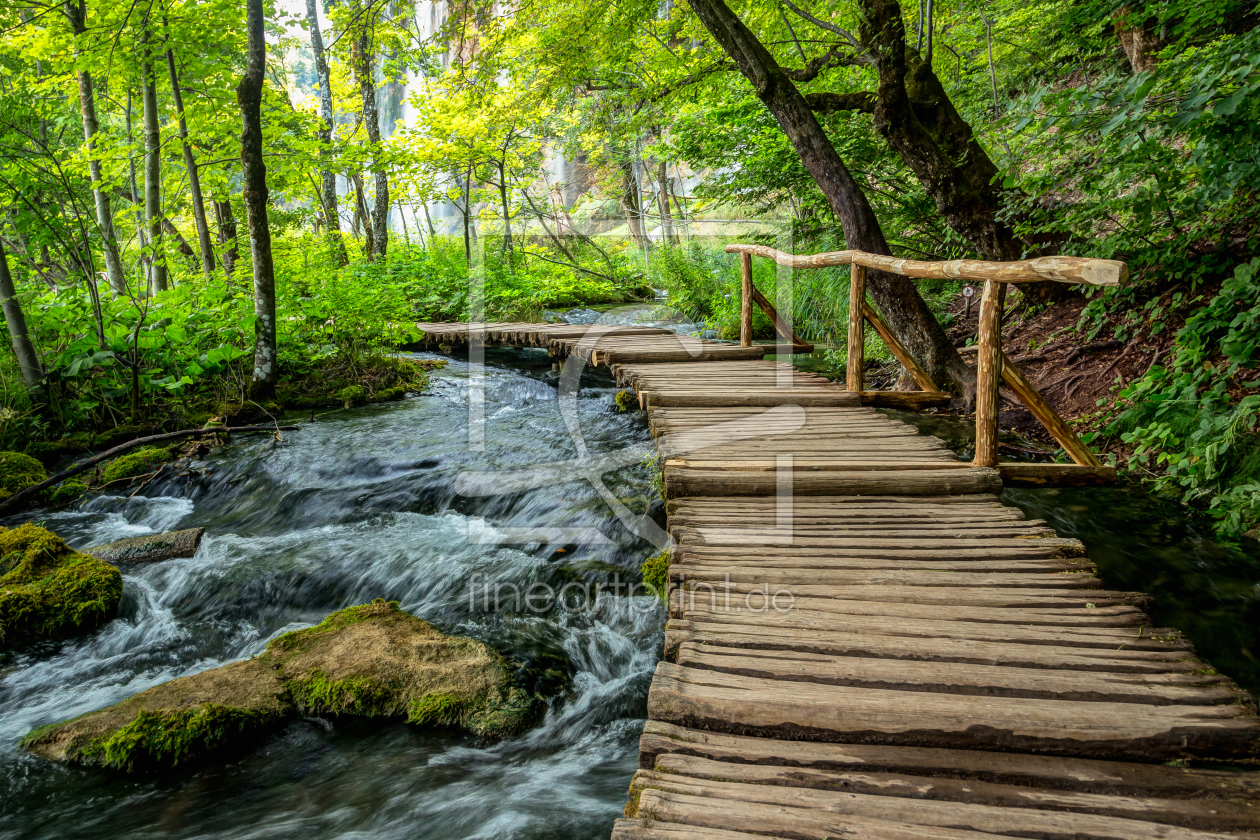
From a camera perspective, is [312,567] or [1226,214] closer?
[312,567]

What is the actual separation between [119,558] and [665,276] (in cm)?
1100

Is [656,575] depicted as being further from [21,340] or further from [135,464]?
[21,340]

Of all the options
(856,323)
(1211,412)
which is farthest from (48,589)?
(1211,412)

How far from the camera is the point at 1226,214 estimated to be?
5891 mm

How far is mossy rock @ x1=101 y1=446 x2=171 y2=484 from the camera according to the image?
6652mm

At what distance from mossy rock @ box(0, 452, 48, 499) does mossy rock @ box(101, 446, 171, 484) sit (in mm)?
503

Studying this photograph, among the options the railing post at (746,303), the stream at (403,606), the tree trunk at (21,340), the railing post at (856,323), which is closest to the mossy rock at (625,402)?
the stream at (403,606)

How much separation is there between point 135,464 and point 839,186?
7407 mm

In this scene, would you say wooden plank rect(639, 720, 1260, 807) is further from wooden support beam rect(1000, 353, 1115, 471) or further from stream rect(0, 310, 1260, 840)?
wooden support beam rect(1000, 353, 1115, 471)

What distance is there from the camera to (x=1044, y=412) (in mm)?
4406

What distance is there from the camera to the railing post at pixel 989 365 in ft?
13.0

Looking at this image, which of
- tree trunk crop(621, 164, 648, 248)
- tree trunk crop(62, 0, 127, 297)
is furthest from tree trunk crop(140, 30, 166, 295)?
tree trunk crop(621, 164, 648, 248)

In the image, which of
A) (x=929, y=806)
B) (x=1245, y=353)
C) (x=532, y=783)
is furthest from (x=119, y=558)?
(x=1245, y=353)

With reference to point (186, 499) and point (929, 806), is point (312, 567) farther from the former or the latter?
point (929, 806)
